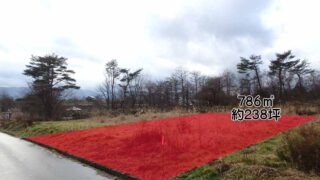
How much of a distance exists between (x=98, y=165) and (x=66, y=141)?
8.69 metres

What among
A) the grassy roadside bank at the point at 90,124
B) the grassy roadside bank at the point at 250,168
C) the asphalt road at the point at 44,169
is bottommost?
the asphalt road at the point at 44,169

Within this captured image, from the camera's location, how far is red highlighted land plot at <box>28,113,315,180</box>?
11873 millimetres

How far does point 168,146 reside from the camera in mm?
14492

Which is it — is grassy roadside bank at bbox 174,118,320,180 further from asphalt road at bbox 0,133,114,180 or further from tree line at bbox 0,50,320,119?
tree line at bbox 0,50,320,119

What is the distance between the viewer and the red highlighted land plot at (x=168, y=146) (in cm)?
1187

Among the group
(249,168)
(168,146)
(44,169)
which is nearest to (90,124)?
(44,169)

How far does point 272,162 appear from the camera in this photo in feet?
32.4

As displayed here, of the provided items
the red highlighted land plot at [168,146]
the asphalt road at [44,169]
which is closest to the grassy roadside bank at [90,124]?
the red highlighted land plot at [168,146]

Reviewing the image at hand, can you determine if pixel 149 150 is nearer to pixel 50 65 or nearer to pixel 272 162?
pixel 272 162

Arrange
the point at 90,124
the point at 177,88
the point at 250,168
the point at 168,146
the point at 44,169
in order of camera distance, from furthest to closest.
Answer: the point at 177,88 < the point at 90,124 < the point at 168,146 < the point at 44,169 < the point at 250,168

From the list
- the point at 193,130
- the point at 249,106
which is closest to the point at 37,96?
the point at 249,106

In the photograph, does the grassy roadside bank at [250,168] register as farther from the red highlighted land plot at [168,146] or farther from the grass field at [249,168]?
the red highlighted land plot at [168,146]

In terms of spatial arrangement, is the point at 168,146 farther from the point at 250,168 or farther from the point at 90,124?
the point at 90,124

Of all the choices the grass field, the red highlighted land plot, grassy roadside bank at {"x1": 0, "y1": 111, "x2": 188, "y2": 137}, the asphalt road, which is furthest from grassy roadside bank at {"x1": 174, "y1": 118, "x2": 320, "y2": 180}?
grassy roadside bank at {"x1": 0, "y1": 111, "x2": 188, "y2": 137}
